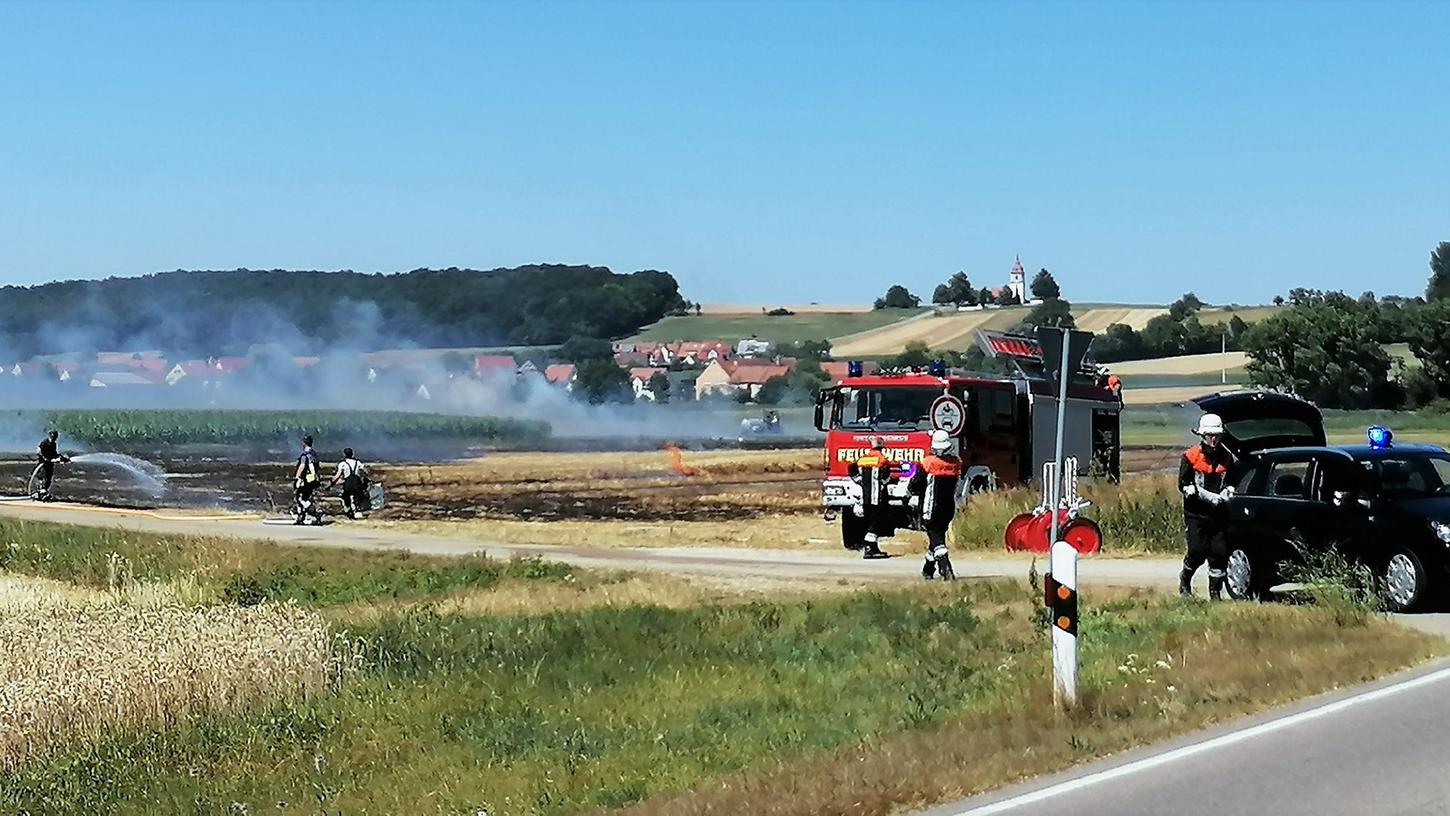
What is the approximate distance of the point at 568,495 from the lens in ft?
142

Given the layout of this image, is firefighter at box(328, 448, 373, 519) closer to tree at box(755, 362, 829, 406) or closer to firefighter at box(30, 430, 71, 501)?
firefighter at box(30, 430, 71, 501)

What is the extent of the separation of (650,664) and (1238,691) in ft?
16.0

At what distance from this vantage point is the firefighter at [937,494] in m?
18.8

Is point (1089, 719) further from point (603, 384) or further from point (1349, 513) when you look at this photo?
point (603, 384)

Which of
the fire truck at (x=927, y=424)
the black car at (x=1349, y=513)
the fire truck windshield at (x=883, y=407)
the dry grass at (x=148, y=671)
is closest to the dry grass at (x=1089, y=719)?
the black car at (x=1349, y=513)

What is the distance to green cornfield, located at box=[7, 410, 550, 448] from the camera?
3438 inches

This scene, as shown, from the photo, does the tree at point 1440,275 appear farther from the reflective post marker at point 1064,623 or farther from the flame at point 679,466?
the reflective post marker at point 1064,623

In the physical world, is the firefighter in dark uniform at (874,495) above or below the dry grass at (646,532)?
above

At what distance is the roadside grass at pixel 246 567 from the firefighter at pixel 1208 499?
840 centimetres

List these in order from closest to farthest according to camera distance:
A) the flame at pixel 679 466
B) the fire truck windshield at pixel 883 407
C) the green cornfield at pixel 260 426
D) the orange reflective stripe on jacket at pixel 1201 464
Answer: the orange reflective stripe on jacket at pixel 1201 464 < the fire truck windshield at pixel 883 407 < the flame at pixel 679 466 < the green cornfield at pixel 260 426

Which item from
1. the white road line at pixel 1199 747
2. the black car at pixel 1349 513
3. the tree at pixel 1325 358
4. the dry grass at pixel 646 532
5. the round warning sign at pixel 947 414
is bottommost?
the dry grass at pixel 646 532

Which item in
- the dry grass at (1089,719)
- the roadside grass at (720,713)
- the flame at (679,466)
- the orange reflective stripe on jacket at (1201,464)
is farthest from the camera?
the flame at (679,466)

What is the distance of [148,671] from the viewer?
44.9 feet

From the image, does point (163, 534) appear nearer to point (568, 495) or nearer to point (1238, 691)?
point (568, 495)
